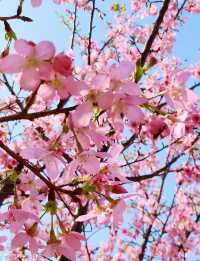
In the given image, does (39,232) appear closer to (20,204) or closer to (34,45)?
(20,204)

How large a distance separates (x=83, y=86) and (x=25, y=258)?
16.6 ft

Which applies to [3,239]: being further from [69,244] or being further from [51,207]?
[51,207]

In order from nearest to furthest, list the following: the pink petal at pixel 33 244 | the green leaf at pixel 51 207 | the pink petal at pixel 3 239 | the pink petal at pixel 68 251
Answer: the green leaf at pixel 51 207 → the pink petal at pixel 68 251 → the pink petal at pixel 33 244 → the pink petal at pixel 3 239

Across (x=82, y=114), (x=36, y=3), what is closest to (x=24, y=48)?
(x=82, y=114)

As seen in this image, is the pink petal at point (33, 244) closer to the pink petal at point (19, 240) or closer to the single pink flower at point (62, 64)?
the pink petal at point (19, 240)

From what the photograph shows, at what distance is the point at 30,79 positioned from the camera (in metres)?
1.57

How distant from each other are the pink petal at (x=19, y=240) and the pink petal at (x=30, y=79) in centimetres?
82

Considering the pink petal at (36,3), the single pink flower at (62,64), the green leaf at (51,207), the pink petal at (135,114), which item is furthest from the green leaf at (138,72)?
the pink petal at (36,3)

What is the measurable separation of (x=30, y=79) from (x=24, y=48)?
0.43 feet

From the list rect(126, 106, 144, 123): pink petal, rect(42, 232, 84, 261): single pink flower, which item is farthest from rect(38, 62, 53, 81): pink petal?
rect(42, 232, 84, 261): single pink flower

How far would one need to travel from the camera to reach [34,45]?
1596 mm

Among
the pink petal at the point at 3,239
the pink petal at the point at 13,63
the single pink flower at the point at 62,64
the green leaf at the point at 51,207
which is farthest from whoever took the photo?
the pink petal at the point at 3,239

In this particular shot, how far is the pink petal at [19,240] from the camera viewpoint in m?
2.04

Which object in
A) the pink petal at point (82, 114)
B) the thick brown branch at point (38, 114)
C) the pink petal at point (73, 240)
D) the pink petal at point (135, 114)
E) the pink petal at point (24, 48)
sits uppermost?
the pink petal at point (24, 48)
